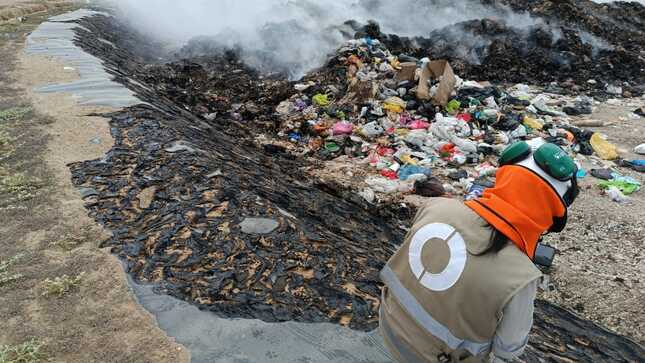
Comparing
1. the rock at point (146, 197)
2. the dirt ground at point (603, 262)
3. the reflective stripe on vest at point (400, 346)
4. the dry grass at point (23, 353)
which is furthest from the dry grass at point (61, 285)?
the dirt ground at point (603, 262)

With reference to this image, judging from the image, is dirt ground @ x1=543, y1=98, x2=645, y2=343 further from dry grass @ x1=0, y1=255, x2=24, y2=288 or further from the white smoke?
the white smoke

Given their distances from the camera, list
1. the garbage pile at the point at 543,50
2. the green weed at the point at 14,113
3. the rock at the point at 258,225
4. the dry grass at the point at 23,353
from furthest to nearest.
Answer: the garbage pile at the point at 543,50 → the green weed at the point at 14,113 → the rock at the point at 258,225 → the dry grass at the point at 23,353

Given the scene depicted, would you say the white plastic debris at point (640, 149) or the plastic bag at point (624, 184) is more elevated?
the white plastic debris at point (640, 149)

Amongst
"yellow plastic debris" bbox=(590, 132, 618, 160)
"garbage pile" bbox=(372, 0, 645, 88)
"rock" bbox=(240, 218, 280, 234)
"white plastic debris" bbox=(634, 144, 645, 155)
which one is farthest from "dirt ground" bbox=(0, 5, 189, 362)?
"garbage pile" bbox=(372, 0, 645, 88)

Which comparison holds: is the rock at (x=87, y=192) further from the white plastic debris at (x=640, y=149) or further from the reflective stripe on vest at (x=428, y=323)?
the white plastic debris at (x=640, y=149)

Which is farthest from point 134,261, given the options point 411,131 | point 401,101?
point 401,101

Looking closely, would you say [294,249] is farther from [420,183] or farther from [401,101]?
[401,101]

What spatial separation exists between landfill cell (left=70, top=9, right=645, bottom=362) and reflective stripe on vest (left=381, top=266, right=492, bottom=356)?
1.00 metres

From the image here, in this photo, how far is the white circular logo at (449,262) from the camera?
140 centimetres

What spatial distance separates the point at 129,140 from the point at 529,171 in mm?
4270

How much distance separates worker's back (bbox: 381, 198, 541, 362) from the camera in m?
1.35

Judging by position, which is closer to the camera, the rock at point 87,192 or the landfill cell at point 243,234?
the landfill cell at point 243,234

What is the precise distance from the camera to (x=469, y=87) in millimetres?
7965

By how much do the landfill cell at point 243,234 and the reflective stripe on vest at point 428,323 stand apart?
1002 millimetres
